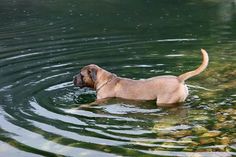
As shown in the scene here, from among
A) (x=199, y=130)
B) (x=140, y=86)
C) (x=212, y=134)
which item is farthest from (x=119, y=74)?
(x=212, y=134)

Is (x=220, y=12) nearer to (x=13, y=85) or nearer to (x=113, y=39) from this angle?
(x=113, y=39)

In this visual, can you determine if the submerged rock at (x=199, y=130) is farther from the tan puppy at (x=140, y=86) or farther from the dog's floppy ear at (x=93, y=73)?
the dog's floppy ear at (x=93, y=73)

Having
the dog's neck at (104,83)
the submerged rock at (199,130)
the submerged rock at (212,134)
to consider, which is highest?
the dog's neck at (104,83)

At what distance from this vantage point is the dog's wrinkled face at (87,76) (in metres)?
12.2

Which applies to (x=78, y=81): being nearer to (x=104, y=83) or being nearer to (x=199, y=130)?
(x=104, y=83)

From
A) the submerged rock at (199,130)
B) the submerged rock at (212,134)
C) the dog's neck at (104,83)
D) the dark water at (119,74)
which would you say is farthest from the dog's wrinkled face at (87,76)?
the submerged rock at (212,134)

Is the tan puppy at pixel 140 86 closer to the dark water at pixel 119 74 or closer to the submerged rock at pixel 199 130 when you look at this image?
the dark water at pixel 119 74

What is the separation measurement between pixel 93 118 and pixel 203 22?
54.9ft

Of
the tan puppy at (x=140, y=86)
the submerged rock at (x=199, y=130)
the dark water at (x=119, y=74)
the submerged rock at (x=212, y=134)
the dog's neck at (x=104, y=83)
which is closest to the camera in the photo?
the dark water at (x=119, y=74)

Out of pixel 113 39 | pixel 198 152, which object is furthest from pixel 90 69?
pixel 113 39

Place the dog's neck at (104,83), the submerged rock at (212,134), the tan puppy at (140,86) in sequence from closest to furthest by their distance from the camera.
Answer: the submerged rock at (212,134) → the tan puppy at (140,86) → the dog's neck at (104,83)

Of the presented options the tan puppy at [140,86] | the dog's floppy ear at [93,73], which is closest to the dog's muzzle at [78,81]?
the tan puppy at [140,86]

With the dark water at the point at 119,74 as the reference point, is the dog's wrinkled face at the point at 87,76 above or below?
above

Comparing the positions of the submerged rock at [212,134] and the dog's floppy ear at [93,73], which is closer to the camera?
the submerged rock at [212,134]
